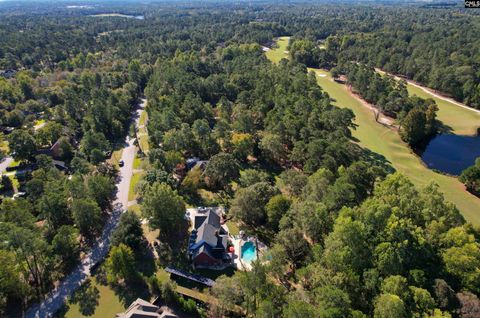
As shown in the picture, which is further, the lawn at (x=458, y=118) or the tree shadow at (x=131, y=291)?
the lawn at (x=458, y=118)

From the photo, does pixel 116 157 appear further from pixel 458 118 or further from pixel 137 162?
pixel 458 118

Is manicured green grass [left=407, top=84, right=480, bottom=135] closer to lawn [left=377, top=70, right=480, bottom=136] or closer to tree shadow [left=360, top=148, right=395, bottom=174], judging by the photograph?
lawn [left=377, top=70, right=480, bottom=136]

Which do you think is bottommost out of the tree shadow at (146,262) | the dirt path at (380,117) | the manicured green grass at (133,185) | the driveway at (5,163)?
the driveway at (5,163)

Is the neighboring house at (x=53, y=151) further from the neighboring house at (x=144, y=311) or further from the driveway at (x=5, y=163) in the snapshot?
the neighboring house at (x=144, y=311)

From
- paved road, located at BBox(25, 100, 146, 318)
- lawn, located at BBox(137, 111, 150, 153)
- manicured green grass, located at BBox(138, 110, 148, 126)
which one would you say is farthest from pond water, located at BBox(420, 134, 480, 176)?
manicured green grass, located at BBox(138, 110, 148, 126)

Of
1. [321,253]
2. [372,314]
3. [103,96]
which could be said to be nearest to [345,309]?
[372,314]

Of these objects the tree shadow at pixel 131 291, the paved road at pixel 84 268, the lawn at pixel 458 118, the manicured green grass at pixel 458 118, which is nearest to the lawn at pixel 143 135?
the paved road at pixel 84 268

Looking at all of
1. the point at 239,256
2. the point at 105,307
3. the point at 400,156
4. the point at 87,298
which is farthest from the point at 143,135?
the point at 400,156
